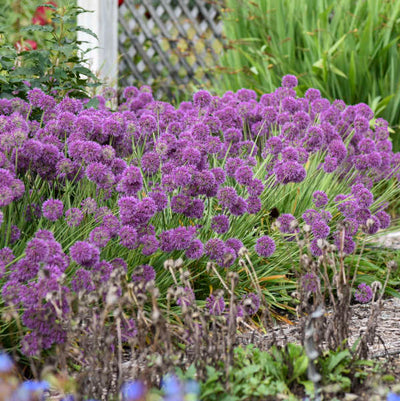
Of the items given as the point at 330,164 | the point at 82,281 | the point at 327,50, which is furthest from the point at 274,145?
the point at 327,50

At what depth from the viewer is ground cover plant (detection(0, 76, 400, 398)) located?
1707 mm

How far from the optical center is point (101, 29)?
5.34 m

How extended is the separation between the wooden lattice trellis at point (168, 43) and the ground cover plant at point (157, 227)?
4054 millimetres

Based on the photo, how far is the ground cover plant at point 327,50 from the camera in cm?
462

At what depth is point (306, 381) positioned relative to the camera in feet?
5.72

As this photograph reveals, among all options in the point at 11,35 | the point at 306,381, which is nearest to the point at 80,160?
the point at 306,381

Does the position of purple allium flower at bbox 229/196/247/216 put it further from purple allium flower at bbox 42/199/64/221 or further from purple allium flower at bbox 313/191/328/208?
purple allium flower at bbox 42/199/64/221

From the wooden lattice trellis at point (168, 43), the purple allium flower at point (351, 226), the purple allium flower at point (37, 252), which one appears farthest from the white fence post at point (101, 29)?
the purple allium flower at point (37, 252)

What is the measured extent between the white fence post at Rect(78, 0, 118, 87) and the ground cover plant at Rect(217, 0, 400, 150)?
1104 millimetres

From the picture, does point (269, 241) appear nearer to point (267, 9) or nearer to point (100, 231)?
point (100, 231)

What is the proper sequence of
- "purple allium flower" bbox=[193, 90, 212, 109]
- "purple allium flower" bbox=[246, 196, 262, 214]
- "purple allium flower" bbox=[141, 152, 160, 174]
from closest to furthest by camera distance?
"purple allium flower" bbox=[141, 152, 160, 174] < "purple allium flower" bbox=[246, 196, 262, 214] < "purple allium flower" bbox=[193, 90, 212, 109]

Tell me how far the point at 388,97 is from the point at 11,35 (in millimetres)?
4336

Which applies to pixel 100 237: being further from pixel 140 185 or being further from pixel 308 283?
Answer: pixel 308 283

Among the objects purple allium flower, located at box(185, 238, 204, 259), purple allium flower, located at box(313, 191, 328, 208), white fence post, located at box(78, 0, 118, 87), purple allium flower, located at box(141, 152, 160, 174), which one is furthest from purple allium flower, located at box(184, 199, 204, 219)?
white fence post, located at box(78, 0, 118, 87)
